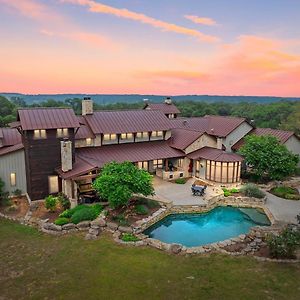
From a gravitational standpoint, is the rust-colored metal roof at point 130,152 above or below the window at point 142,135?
below

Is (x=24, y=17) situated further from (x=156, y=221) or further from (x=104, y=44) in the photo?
(x=156, y=221)

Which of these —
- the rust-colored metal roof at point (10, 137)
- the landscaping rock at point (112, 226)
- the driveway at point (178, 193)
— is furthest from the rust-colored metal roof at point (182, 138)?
the rust-colored metal roof at point (10, 137)

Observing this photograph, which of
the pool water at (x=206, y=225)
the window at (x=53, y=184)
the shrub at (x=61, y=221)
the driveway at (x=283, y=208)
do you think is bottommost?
the pool water at (x=206, y=225)

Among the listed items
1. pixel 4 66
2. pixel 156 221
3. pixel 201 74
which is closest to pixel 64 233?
pixel 156 221

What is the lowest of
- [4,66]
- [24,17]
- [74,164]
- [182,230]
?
[182,230]

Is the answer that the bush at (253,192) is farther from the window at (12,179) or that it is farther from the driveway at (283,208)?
the window at (12,179)

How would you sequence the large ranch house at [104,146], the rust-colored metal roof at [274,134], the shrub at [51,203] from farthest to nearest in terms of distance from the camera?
1. the rust-colored metal roof at [274,134]
2. the large ranch house at [104,146]
3. the shrub at [51,203]

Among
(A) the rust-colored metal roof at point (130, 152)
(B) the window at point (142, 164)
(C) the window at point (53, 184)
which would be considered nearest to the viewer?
(C) the window at point (53, 184)
